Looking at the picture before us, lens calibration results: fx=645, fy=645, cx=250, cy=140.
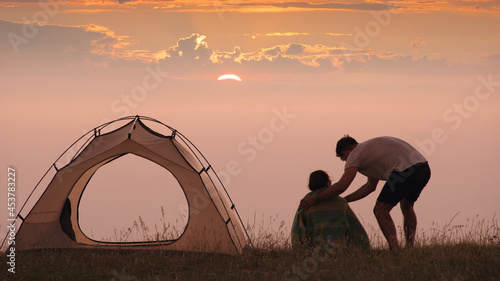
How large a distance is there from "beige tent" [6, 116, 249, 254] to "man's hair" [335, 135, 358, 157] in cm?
187

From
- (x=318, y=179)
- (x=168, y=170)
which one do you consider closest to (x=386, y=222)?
(x=318, y=179)

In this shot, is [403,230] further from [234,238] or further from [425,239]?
[234,238]

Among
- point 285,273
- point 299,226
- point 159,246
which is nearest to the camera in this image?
point 285,273

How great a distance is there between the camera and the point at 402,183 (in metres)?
8.49

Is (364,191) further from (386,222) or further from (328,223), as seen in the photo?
(328,223)

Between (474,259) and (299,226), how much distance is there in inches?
89.1

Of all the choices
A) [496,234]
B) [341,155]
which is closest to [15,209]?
[341,155]

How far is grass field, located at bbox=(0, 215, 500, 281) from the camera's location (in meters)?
7.39

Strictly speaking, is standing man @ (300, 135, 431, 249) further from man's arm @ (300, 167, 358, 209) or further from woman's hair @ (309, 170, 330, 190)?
woman's hair @ (309, 170, 330, 190)

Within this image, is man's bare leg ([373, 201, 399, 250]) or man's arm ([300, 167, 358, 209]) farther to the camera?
man's bare leg ([373, 201, 399, 250])

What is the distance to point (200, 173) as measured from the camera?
925 cm

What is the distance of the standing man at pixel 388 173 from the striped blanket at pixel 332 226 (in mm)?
172

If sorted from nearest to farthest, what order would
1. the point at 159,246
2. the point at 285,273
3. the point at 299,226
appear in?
the point at 285,273 → the point at 299,226 → the point at 159,246

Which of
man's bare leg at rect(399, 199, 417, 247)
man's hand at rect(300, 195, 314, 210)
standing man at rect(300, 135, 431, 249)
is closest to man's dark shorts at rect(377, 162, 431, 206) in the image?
standing man at rect(300, 135, 431, 249)
